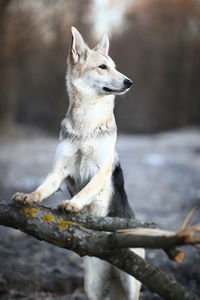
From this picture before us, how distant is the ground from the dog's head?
7.02 ft

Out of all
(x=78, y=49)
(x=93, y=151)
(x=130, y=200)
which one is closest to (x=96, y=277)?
(x=93, y=151)

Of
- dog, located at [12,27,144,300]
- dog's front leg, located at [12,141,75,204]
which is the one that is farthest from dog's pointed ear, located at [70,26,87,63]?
dog's front leg, located at [12,141,75,204]

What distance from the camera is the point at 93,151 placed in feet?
10.2

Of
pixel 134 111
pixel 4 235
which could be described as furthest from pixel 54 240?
pixel 134 111

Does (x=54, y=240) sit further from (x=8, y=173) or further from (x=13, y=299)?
(x=8, y=173)

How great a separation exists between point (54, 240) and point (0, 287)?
6.93 ft

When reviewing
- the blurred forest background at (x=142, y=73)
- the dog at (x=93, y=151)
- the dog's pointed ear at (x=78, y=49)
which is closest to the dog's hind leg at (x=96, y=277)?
the dog at (x=93, y=151)

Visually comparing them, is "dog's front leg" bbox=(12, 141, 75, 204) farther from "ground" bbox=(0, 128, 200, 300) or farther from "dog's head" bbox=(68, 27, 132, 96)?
"ground" bbox=(0, 128, 200, 300)

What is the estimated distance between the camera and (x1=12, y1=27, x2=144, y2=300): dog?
122 inches

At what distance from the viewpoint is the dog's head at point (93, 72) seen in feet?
10.7

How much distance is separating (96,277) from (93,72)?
1.93m

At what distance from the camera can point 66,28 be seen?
19.6 meters

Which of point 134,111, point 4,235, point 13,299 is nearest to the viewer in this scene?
point 13,299

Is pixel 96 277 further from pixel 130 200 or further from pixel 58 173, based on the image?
pixel 130 200
